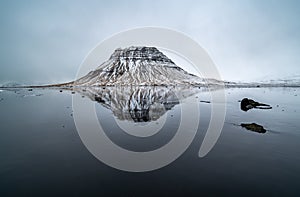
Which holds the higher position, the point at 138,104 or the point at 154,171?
the point at 138,104

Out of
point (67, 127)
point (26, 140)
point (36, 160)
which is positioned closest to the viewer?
point (36, 160)

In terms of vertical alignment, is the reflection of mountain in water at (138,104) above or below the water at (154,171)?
above

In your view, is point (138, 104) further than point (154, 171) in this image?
Yes

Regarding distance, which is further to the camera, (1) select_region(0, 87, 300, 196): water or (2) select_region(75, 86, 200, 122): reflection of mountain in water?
(2) select_region(75, 86, 200, 122): reflection of mountain in water

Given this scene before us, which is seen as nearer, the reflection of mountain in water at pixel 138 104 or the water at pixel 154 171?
the water at pixel 154 171

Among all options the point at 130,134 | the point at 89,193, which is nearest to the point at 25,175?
the point at 89,193

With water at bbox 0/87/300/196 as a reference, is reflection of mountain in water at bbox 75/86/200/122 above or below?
above

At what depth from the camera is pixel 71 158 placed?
47.3ft

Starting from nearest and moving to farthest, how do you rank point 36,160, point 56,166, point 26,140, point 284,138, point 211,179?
point 211,179 < point 56,166 < point 36,160 < point 26,140 < point 284,138

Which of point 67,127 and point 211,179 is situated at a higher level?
point 67,127

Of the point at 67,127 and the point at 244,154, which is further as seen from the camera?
the point at 67,127

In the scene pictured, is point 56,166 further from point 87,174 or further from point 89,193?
point 89,193

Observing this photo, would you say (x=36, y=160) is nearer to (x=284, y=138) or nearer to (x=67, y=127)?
(x=67, y=127)

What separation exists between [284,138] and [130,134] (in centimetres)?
1741
